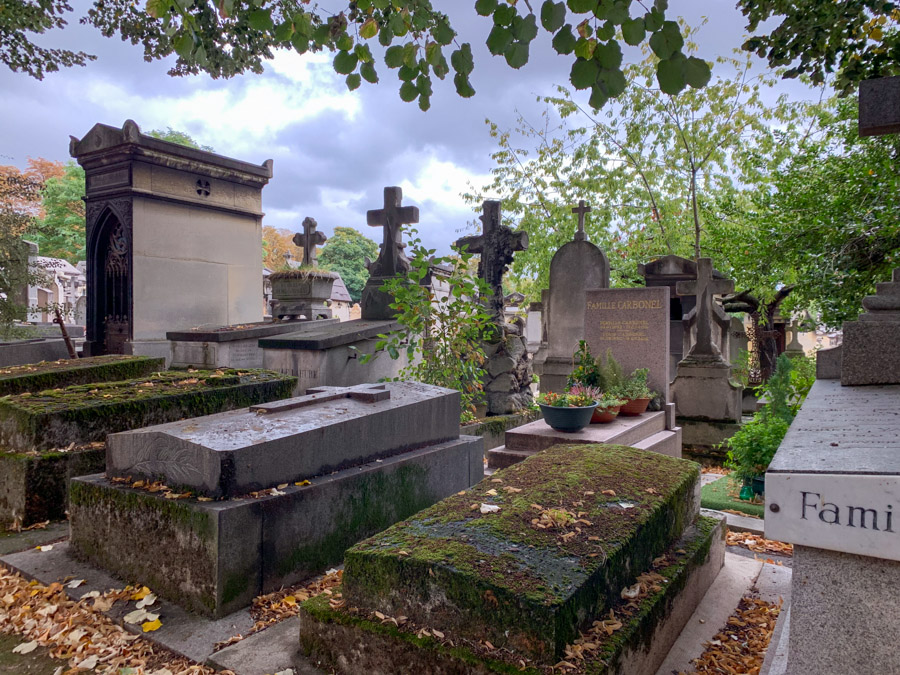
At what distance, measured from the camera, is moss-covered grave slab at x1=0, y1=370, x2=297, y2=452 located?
4.09 meters

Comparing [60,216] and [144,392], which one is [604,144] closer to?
[144,392]

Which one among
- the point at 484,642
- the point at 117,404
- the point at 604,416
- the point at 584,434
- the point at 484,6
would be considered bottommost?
the point at 484,642

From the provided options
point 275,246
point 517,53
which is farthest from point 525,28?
point 275,246

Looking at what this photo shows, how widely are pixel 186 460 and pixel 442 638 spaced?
181 centimetres

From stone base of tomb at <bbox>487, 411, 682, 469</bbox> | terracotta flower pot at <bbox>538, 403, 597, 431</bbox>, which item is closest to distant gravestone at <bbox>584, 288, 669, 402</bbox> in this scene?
stone base of tomb at <bbox>487, 411, 682, 469</bbox>

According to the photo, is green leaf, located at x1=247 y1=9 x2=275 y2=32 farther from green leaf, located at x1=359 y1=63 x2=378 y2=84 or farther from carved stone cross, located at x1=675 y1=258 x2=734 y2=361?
carved stone cross, located at x1=675 y1=258 x2=734 y2=361

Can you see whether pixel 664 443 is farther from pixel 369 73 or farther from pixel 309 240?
pixel 309 240

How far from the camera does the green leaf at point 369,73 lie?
8.75 feet

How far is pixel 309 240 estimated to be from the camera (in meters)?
10.9

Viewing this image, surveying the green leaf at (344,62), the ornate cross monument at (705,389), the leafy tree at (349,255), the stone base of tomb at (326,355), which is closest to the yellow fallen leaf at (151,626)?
the green leaf at (344,62)

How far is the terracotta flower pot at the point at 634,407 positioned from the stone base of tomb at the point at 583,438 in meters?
0.08

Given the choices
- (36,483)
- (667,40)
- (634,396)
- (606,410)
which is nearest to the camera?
(667,40)

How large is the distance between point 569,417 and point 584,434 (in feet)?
0.84

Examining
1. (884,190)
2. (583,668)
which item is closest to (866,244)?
(884,190)
